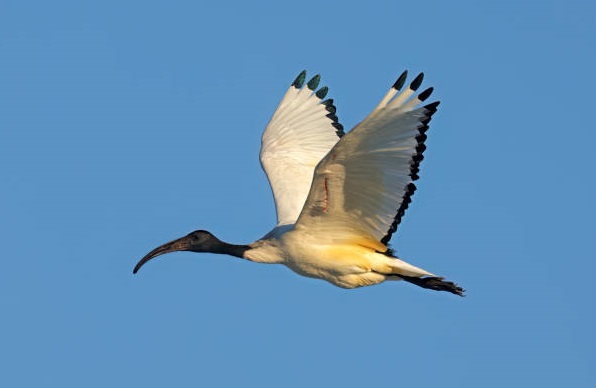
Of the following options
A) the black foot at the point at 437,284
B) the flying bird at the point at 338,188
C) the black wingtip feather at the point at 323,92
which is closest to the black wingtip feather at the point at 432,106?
the flying bird at the point at 338,188

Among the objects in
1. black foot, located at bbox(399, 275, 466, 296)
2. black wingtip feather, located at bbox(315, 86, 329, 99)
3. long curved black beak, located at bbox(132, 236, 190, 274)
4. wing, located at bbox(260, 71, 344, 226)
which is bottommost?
black foot, located at bbox(399, 275, 466, 296)

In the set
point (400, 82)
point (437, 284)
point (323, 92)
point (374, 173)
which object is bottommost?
point (437, 284)

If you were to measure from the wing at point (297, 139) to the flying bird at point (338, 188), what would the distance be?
1 centimetres

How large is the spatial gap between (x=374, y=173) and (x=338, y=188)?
1.43ft

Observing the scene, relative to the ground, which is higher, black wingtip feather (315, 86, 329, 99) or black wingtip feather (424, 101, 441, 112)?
black wingtip feather (315, 86, 329, 99)

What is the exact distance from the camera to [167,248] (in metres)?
14.2

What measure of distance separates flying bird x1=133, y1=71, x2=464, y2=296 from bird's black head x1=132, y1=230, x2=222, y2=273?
0.04 feet

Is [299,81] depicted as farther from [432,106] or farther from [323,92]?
[432,106]

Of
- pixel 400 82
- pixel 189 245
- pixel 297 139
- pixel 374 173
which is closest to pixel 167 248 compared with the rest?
pixel 189 245

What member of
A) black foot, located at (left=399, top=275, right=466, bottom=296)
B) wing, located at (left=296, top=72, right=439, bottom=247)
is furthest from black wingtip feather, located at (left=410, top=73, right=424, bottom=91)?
black foot, located at (left=399, top=275, right=466, bottom=296)

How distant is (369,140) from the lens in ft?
38.0

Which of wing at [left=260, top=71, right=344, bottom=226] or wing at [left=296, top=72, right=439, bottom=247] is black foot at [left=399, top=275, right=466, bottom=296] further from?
wing at [left=260, top=71, right=344, bottom=226]

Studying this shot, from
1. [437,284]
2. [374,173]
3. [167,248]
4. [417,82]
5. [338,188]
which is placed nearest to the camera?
[417,82]

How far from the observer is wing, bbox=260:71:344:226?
49.8 feet
